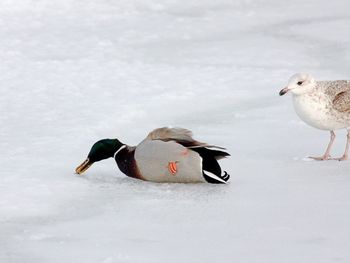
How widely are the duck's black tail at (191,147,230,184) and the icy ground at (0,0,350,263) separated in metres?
0.06

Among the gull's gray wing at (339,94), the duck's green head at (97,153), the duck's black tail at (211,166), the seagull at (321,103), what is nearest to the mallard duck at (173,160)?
the duck's black tail at (211,166)

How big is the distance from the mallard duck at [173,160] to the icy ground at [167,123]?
3.0 inches

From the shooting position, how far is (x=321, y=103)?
632 centimetres

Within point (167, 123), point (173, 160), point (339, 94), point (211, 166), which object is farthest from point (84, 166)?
point (339, 94)

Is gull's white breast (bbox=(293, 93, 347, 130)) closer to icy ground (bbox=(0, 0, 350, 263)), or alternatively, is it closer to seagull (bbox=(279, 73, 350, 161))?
seagull (bbox=(279, 73, 350, 161))

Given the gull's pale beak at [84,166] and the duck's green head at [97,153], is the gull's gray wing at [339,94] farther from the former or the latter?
the gull's pale beak at [84,166]

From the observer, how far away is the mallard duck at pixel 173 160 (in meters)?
5.64

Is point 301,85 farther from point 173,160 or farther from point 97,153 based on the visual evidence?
point 97,153

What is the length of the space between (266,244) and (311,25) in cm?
685

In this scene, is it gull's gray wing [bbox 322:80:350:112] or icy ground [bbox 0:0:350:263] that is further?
gull's gray wing [bbox 322:80:350:112]

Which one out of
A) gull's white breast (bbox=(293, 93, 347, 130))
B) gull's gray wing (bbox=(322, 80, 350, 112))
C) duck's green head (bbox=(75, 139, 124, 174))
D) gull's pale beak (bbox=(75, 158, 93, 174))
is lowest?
gull's pale beak (bbox=(75, 158, 93, 174))

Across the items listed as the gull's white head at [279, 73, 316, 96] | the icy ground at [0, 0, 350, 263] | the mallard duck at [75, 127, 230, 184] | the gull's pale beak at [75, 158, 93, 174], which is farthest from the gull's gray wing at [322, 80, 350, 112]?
the gull's pale beak at [75, 158, 93, 174]

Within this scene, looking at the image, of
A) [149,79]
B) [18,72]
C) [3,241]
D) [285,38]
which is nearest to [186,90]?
[149,79]

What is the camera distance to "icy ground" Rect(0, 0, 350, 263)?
15.4 feet
